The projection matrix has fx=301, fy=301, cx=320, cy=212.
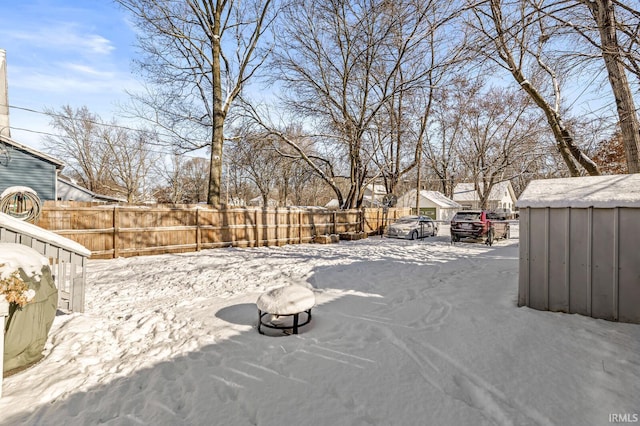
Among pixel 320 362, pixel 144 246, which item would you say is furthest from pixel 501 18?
pixel 144 246

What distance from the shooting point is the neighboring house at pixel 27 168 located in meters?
11.6

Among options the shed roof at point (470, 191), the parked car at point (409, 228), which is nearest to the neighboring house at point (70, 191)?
the parked car at point (409, 228)

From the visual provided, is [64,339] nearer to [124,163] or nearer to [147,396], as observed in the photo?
[147,396]

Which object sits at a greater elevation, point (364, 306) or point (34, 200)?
point (34, 200)

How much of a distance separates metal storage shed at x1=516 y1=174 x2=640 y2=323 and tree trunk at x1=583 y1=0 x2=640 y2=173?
6.42 ft

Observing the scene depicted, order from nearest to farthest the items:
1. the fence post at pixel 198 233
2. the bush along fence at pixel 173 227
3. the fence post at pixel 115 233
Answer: the bush along fence at pixel 173 227 → the fence post at pixel 115 233 → the fence post at pixel 198 233

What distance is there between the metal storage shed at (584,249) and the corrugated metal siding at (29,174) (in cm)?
1651

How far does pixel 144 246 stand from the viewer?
9453 millimetres

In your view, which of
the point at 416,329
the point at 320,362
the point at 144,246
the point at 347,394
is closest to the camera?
the point at 347,394

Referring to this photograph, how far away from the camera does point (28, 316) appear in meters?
2.90

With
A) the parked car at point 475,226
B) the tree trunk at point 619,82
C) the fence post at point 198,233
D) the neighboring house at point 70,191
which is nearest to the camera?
the tree trunk at point 619,82

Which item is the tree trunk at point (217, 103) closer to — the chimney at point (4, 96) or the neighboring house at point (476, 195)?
the chimney at point (4, 96)

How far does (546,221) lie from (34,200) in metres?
10.5

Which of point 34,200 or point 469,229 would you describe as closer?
point 34,200
